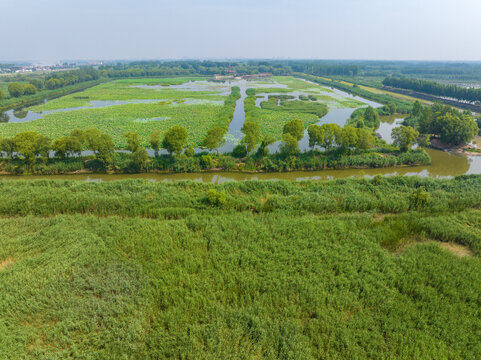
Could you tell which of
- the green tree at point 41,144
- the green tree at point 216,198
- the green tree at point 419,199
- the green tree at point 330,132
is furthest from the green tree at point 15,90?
the green tree at point 419,199

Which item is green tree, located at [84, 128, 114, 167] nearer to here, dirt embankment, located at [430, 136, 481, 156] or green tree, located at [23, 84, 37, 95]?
dirt embankment, located at [430, 136, 481, 156]

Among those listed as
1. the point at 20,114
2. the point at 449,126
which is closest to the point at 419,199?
the point at 449,126

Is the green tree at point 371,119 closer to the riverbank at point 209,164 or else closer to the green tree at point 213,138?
the riverbank at point 209,164

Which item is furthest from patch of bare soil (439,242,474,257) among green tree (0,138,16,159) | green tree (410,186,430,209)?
green tree (0,138,16,159)

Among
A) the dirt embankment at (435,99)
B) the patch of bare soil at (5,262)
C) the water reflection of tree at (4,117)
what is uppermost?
the dirt embankment at (435,99)

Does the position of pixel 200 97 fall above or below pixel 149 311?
above

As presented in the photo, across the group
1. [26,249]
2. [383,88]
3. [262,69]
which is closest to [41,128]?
[26,249]

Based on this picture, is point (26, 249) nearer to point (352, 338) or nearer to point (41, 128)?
point (352, 338)
